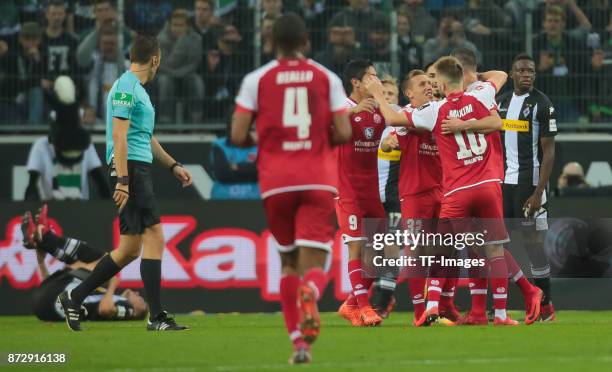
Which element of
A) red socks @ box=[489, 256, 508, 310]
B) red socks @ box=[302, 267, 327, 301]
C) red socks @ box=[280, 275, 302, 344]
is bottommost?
red socks @ box=[489, 256, 508, 310]

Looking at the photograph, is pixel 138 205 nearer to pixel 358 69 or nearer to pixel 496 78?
pixel 358 69

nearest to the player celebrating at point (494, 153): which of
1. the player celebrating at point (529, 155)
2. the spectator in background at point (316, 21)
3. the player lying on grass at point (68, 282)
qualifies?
the player celebrating at point (529, 155)

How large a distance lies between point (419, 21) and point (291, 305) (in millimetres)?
8671

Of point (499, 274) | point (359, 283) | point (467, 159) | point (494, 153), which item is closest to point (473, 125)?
point (467, 159)

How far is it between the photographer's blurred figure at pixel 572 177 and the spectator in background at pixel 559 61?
784mm

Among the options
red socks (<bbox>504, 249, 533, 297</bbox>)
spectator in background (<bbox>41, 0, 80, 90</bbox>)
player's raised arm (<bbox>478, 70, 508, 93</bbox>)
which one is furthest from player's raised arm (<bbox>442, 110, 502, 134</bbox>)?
spectator in background (<bbox>41, 0, 80, 90</bbox>)

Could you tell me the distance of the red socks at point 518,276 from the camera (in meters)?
11.9

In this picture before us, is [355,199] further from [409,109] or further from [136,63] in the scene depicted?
[136,63]

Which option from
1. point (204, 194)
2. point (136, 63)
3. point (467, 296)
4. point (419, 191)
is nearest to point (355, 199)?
point (419, 191)

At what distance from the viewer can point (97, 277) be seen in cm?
1125

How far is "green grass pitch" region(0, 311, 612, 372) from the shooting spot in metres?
8.23

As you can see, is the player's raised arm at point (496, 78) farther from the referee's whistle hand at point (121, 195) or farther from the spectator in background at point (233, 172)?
the spectator in background at point (233, 172)

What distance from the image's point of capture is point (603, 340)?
1001 cm

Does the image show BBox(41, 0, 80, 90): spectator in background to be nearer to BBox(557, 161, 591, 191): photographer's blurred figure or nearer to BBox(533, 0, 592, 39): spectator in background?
BBox(533, 0, 592, 39): spectator in background
